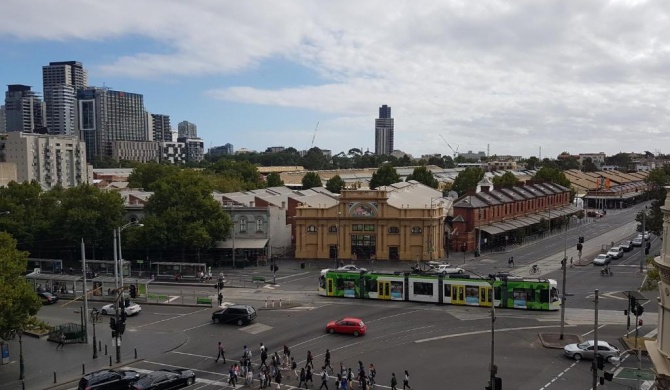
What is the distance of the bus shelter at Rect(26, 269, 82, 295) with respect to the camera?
181 feet

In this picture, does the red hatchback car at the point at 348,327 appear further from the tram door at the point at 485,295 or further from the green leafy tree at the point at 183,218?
the green leafy tree at the point at 183,218

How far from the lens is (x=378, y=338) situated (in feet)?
131

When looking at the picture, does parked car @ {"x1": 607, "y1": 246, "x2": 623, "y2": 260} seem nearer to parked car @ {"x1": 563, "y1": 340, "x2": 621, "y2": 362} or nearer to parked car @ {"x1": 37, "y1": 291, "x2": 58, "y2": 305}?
parked car @ {"x1": 563, "y1": 340, "x2": 621, "y2": 362}

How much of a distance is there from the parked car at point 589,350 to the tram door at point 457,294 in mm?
13892

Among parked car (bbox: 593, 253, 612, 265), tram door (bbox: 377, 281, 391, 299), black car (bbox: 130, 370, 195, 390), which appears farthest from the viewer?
parked car (bbox: 593, 253, 612, 265)

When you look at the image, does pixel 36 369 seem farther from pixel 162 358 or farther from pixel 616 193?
pixel 616 193

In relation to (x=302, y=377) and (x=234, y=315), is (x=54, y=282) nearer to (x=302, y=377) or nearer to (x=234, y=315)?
(x=234, y=315)

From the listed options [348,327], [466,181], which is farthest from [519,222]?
[348,327]

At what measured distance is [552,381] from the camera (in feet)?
102

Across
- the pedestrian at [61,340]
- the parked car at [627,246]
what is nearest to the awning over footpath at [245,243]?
the pedestrian at [61,340]

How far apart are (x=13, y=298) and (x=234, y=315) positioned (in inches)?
668

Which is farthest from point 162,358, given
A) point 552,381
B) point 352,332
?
point 552,381

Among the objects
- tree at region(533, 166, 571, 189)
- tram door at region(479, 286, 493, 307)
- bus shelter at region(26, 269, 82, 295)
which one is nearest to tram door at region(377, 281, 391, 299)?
tram door at region(479, 286, 493, 307)

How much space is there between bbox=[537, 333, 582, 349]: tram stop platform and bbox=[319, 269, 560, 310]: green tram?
6.11m
